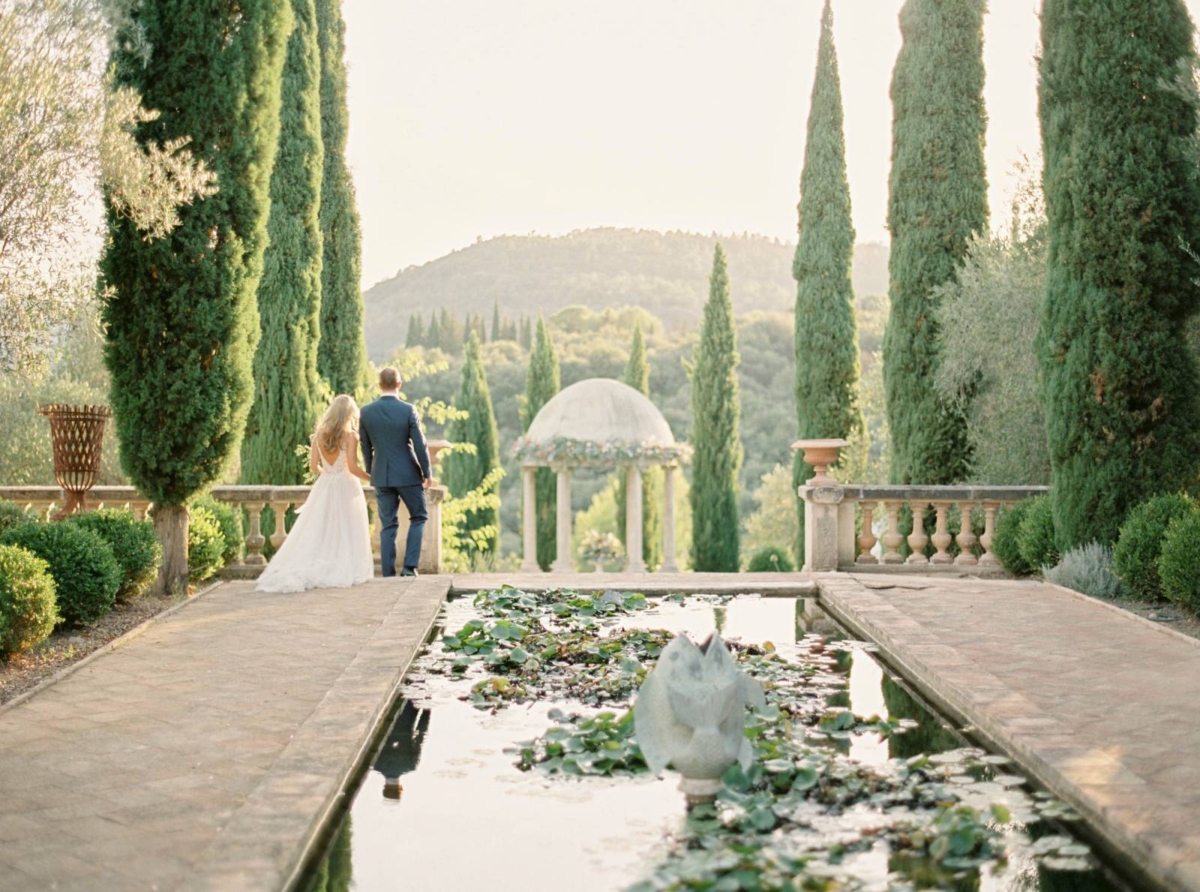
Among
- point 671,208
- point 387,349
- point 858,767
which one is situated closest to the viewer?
point 858,767

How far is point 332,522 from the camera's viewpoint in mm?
10773

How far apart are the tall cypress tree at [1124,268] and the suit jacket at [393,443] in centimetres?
578

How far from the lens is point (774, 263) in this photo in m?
53.3

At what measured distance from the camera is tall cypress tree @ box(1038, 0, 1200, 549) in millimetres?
10766

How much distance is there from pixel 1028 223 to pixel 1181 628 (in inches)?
315

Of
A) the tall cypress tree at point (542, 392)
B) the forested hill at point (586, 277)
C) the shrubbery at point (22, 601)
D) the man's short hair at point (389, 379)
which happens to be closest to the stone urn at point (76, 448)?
the man's short hair at point (389, 379)

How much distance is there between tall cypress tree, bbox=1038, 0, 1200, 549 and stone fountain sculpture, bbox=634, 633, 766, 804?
7.40 metres

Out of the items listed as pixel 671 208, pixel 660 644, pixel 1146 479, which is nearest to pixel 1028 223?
pixel 1146 479

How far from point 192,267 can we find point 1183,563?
25.8 ft

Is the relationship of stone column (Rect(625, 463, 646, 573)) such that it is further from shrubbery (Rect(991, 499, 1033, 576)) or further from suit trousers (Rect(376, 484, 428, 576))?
suit trousers (Rect(376, 484, 428, 576))

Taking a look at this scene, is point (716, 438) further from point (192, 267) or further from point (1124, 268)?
point (192, 267)

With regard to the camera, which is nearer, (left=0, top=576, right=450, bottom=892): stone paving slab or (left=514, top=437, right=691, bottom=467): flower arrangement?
(left=0, top=576, right=450, bottom=892): stone paving slab

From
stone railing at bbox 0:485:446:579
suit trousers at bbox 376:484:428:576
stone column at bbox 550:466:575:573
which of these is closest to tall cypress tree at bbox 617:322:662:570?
stone column at bbox 550:466:575:573

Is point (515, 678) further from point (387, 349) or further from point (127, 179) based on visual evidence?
point (387, 349)
